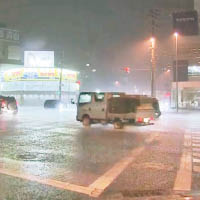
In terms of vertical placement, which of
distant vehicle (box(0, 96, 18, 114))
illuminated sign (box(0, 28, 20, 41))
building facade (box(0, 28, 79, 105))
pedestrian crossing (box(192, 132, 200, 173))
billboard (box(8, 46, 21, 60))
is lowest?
pedestrian crossing (box(192, 132, 200, 173))

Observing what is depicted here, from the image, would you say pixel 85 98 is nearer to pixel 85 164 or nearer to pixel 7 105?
pixel 85 164

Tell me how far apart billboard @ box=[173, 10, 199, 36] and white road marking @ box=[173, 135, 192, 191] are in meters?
44.8

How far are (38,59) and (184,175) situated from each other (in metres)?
66.6

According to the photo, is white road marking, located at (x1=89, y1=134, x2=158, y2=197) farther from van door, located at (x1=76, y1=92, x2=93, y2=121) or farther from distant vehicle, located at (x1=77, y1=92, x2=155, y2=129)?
van door, located at (x1=76, y1=92, x2=93, y2=121)

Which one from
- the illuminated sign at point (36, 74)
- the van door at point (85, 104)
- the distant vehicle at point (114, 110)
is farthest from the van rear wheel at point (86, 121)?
the illuminated sign at point (36, 74)

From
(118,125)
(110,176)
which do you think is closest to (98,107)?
(118,125)

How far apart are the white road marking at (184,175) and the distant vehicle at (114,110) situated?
27.0 ft

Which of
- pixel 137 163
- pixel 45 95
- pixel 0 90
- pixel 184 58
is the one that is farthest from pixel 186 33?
pixel 137 163

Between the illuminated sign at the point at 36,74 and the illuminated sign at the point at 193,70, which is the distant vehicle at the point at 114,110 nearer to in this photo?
the illuminated sign at the point at 193,70

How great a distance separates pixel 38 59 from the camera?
238ft

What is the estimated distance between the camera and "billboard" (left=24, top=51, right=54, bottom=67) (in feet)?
237

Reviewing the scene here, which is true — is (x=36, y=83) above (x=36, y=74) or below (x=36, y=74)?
below

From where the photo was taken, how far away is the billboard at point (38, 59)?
72.1m

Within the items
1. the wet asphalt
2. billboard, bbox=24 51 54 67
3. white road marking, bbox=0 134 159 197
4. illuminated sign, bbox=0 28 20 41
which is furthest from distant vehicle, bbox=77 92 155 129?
illuminated sign, bbox=0 28 20 41
